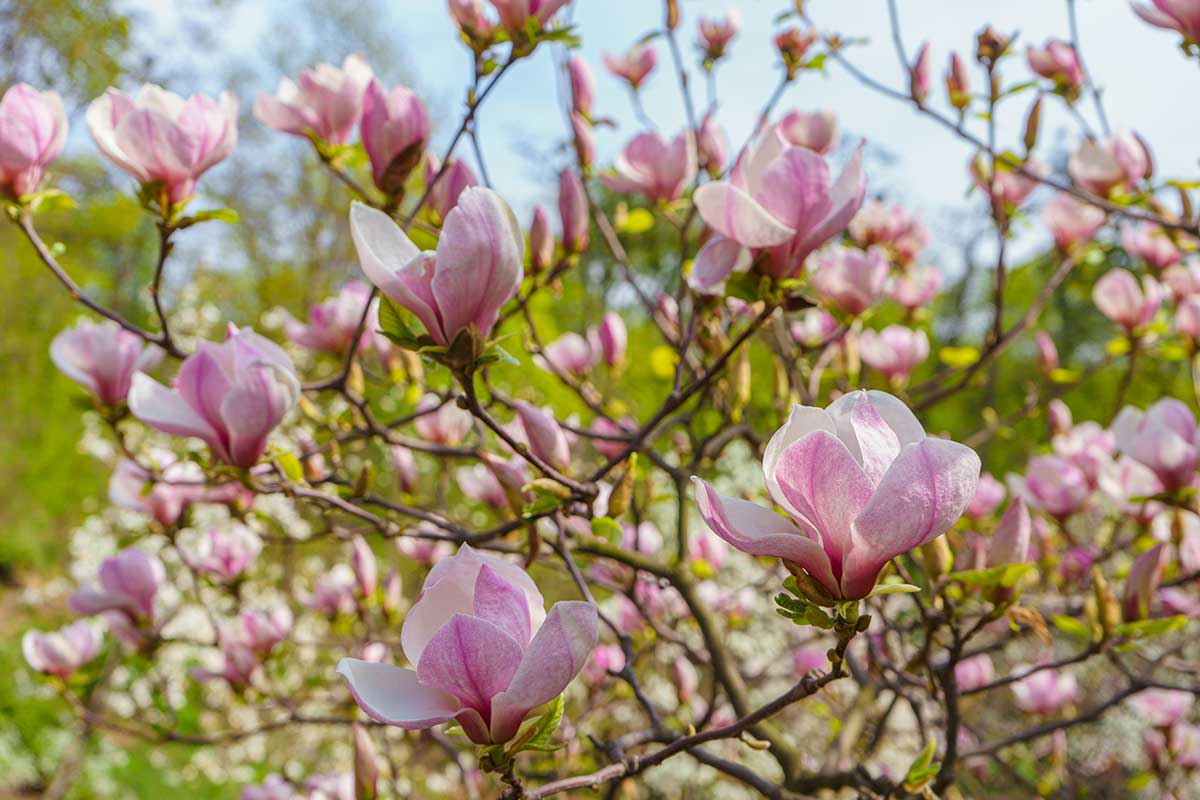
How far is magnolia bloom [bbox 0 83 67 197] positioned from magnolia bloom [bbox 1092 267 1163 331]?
1.56 metres

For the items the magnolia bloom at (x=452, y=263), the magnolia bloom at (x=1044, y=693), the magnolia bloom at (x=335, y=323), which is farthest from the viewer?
the magnolia bloom at (x=1044, y=693)

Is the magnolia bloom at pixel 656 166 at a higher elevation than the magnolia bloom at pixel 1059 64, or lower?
lower

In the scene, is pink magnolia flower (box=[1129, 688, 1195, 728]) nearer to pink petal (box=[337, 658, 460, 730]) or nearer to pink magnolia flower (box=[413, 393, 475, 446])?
pink magnolia flower (box=[413, 393, 475, 446])

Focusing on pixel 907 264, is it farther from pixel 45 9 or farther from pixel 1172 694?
pixel 45 9

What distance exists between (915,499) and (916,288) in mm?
1450

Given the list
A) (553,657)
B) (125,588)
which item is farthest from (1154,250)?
(125,588)

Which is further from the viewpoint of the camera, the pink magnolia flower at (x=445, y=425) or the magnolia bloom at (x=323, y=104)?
the pink magnolia flower at (x=445, y=425)

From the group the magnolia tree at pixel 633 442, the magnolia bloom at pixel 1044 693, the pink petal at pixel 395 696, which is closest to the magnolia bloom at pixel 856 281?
the magnolia tree at pixel 633 442

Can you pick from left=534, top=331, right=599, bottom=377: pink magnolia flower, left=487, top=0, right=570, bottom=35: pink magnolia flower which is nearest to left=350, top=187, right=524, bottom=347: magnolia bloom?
left=487, top=0, right=570, bottom=35: pink magnolia flower

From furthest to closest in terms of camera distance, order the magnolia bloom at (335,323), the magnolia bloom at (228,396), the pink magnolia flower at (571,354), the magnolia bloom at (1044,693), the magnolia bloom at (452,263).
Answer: the magnolia bloom at (1044,693) → the pink magnolia flower at (571,354) → the magnolia bloom at (335,323) → the magnolia bloom at (228,396) → the magnolia bloom at (452,263)

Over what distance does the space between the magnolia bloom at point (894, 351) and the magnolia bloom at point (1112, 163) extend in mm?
356

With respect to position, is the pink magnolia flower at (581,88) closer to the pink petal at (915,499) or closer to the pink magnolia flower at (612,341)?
the pink magnolia flower at (612,341)

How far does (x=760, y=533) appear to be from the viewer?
460 millimetres

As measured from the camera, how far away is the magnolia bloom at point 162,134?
0.79 m
